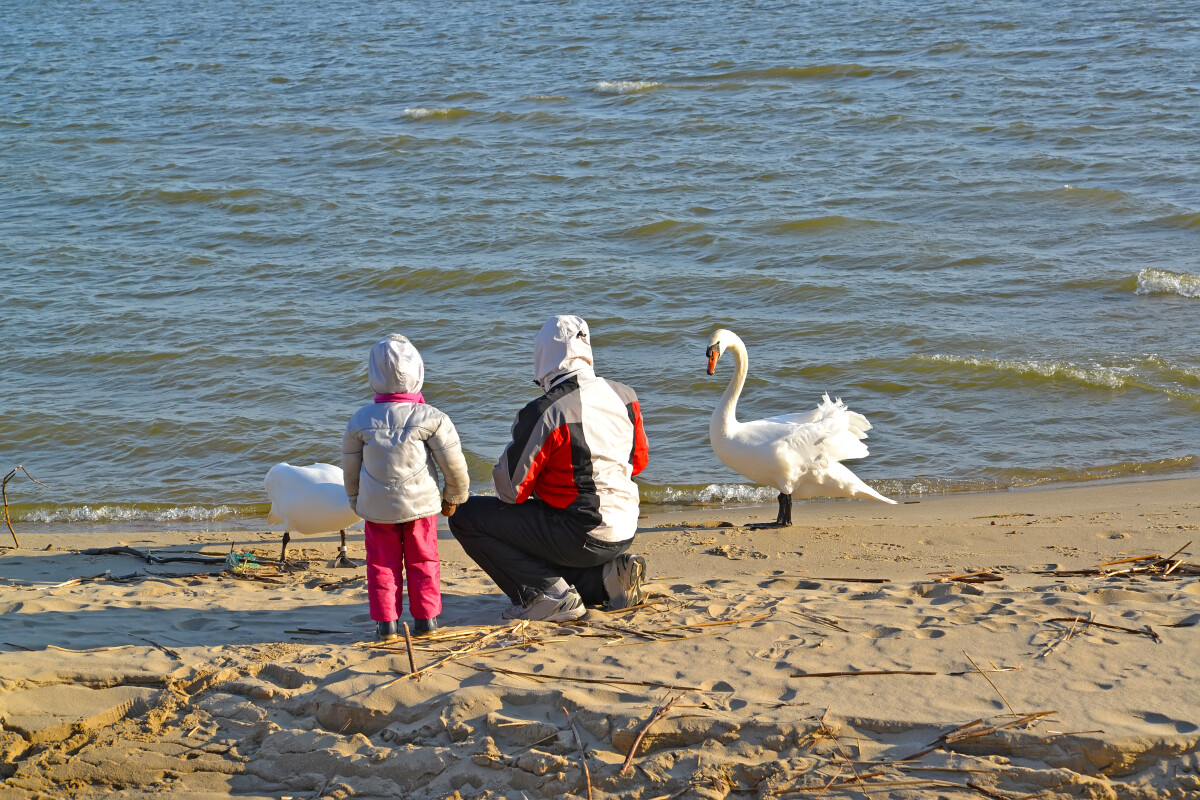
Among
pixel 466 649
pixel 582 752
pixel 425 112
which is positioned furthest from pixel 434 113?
pixel 582 752

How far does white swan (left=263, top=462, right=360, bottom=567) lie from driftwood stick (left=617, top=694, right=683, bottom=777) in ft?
9.81

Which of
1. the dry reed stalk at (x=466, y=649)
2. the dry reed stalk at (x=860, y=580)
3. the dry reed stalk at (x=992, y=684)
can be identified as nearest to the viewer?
the dry reed stalk at (x=992, y=684)

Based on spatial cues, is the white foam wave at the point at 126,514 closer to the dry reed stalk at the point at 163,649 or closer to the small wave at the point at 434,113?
the dry reed stalk at the point at 163,649

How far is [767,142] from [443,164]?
5.12 metres

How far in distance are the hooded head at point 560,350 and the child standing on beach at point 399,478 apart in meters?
0.48

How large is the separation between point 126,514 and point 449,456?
4813 mm

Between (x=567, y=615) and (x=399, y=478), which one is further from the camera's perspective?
(x=567, y=615)

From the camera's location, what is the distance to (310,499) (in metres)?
6.56

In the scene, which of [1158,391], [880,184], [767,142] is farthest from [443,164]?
[1158,391]

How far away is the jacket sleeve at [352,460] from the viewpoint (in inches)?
193

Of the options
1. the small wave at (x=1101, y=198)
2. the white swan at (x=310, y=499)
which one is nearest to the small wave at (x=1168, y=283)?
the small wave at (x=1101, y=198)

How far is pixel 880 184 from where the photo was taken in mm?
15695

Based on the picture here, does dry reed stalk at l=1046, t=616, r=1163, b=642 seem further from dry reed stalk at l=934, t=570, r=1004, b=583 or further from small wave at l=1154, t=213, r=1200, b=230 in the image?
small wave at l=1154, t=213, r=1200, b=230

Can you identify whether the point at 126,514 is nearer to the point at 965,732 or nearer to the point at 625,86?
the point at 965,732
